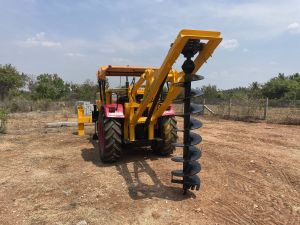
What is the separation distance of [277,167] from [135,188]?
120 inches

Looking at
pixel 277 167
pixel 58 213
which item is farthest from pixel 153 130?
pixel 58 213

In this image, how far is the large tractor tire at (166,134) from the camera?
714cm

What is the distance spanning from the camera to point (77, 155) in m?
7.86

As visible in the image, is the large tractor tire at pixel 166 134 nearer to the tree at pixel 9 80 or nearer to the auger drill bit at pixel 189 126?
the auger drill bit at pixel 189 126

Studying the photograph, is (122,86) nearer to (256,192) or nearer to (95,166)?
(95,166)

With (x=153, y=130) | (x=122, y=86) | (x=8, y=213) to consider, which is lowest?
(x=8, y=213)

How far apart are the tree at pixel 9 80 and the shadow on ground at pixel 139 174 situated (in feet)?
123

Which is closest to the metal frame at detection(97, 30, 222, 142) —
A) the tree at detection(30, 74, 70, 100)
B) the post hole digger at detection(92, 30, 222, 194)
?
the post hole digger at detection(92, 30, 222, 194)

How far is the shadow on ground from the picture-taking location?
491cm

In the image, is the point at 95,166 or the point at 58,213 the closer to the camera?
the point at 58,213

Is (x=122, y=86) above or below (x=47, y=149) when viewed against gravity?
above

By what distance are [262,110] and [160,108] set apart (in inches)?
459

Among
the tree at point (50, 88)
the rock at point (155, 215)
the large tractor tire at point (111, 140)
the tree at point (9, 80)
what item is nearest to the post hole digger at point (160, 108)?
the large tractor tire at point (111, 140)

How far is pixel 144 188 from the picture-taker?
17.1ft
